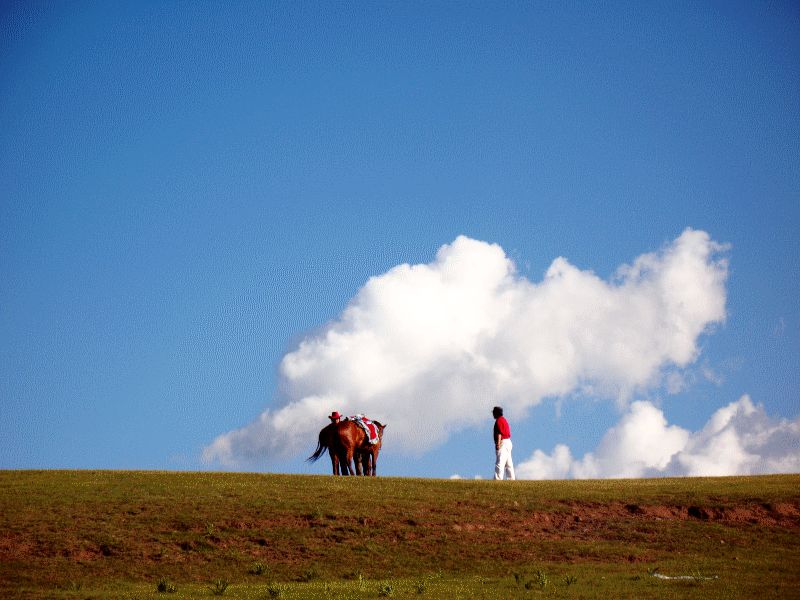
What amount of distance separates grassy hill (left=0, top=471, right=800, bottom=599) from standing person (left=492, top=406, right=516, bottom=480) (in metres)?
2.69

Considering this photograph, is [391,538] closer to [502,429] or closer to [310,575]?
[310,575]

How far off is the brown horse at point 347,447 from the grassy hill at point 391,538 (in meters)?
7.04

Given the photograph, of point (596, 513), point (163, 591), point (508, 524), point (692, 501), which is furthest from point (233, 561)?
point (692, 501)

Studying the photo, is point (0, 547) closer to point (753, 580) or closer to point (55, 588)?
point (55, 588)

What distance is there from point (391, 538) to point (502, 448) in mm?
9530

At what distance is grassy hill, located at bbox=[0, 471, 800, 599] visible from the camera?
20.9m

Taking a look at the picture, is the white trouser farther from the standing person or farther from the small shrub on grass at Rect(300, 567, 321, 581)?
the small shrub on grass at Rect(300, 567, 321, 581)

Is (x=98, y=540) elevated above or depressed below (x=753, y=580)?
above

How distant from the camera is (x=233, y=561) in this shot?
2317cm

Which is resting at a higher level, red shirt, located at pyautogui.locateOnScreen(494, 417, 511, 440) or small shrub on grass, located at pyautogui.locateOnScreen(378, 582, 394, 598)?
red shirt, located at pyautogui.locateOnScreen(494, 417, 511, 440)

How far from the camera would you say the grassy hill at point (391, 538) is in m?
20.9

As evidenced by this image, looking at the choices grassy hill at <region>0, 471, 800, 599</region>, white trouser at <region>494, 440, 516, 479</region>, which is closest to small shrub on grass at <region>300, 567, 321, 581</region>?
grassy hill at <region>0, 471, 800, 599</region>

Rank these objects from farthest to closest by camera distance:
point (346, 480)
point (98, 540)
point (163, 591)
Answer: point (346, 480)
point (98, 540)
point (163, 591)

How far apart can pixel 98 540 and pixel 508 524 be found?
33.1 feet
